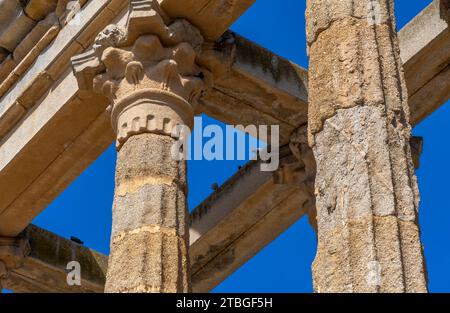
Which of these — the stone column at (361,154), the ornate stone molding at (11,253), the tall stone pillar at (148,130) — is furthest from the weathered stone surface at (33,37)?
the stone column at (361,154)

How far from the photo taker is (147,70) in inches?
619

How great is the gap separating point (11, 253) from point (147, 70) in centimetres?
516

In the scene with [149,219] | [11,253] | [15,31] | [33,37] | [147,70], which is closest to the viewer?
[149,219]

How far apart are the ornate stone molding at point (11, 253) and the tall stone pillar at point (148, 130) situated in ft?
13.5

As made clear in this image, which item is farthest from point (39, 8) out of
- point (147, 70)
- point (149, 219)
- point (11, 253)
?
point (149, 219)

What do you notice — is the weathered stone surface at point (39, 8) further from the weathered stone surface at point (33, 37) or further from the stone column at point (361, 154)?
the stone column at point (361, 154)

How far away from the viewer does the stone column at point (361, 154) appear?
10.9 m

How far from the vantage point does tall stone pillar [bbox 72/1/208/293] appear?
13789 mm

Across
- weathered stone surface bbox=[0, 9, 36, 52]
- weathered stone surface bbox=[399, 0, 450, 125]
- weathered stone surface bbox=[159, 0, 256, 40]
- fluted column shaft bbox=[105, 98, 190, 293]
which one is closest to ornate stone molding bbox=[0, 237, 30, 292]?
weathered stone surface bbox=[0, 9, 36, 52]

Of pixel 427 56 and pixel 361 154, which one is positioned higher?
pixel 427 56

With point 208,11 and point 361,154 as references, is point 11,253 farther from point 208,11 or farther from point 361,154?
point 361,154

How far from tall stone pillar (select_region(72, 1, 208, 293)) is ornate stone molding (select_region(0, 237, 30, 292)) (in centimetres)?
412

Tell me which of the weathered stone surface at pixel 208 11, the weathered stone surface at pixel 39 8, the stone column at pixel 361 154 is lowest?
the stone column at pixel 361 154

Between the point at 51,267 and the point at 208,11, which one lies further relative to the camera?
the point at 51,267
